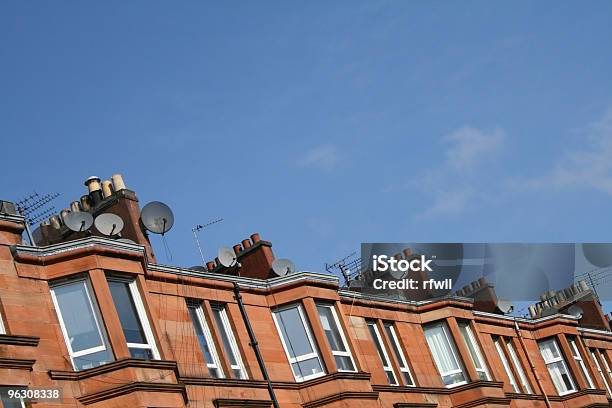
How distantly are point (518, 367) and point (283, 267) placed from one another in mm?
14958

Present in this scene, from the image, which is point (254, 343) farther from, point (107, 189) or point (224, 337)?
point (107, 189)

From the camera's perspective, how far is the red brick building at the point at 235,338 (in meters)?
27.1

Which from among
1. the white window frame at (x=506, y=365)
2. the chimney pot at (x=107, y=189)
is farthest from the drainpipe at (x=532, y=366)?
the chimney pot at (x=107, y=189)

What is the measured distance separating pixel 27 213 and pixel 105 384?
24.7 ft

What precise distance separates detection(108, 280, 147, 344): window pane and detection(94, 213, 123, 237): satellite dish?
205 cm

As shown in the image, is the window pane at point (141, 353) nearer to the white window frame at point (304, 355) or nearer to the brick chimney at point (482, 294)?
the white window frame at point (304, 355)

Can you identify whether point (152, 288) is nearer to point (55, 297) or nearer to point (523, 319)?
point (55, 297)

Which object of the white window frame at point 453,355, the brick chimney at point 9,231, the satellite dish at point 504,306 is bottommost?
the white window frame at point 453,355

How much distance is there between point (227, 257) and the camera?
36.0 m

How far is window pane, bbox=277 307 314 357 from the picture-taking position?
34.7m

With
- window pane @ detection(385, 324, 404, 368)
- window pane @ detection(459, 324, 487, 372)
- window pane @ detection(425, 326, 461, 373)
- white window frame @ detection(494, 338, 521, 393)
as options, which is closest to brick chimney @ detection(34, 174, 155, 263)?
window pane @ detection(385, 324, 404, 368)

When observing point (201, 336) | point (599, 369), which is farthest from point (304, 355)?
point (599, 369)

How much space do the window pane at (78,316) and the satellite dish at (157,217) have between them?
16.5ft

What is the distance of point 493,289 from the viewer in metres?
51.8
